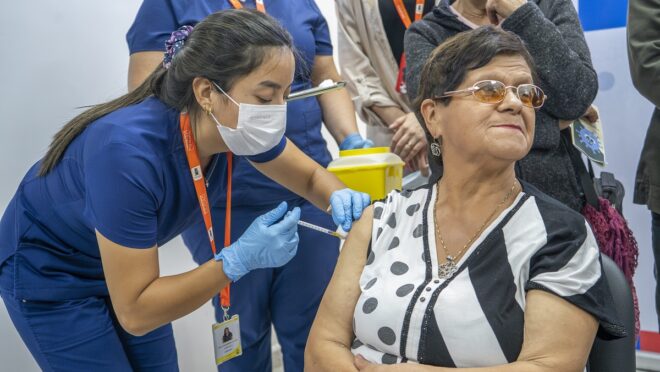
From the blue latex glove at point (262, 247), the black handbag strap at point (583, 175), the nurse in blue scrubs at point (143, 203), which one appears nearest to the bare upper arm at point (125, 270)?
the nurse in blue scrubs at point (143, 203)

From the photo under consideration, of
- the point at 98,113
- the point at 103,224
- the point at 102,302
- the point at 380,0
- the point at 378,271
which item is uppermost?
the point at 380,0

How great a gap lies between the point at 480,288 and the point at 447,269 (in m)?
0.09

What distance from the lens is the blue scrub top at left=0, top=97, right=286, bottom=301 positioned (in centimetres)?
154

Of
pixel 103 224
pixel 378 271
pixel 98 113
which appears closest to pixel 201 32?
pixel 98 113

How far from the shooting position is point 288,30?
221 cm

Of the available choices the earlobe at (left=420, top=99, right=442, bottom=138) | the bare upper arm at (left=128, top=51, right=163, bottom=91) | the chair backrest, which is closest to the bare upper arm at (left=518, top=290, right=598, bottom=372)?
the chair backrest

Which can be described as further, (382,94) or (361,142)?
(382,94)

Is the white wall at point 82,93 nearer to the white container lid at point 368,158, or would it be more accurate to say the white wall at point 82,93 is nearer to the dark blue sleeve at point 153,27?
the dark blue sleeve at point 153,27

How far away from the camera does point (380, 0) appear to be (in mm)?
2443

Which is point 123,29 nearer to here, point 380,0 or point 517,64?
point 380,0

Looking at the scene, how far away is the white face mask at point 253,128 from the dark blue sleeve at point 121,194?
22 cm

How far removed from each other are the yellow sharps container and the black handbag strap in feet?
1.53

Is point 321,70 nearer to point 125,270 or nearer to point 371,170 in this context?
point 371,170

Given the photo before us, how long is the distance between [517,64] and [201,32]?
2.51 feet
